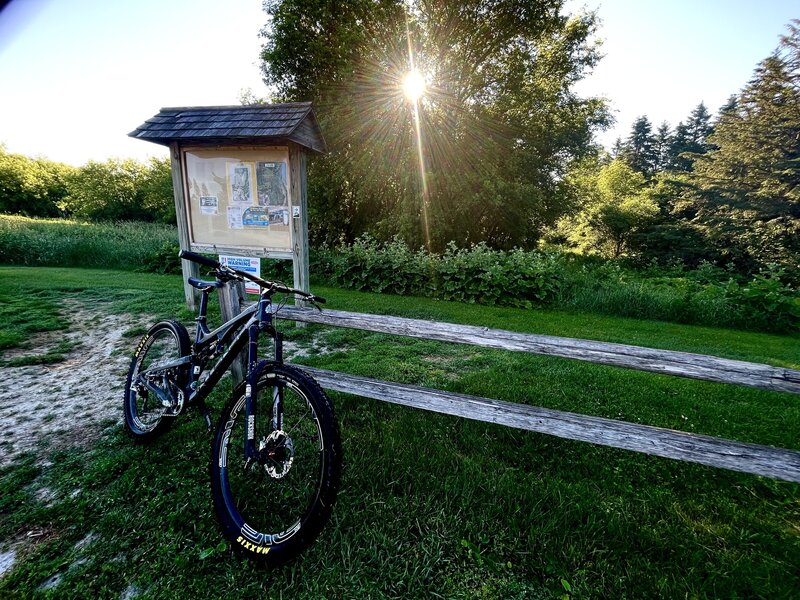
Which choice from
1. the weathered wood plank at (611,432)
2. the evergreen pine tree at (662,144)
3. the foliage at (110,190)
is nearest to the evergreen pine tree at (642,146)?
the evergreen pine tree at (662,144)

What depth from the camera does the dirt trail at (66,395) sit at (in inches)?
115

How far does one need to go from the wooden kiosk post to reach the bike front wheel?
371 cm

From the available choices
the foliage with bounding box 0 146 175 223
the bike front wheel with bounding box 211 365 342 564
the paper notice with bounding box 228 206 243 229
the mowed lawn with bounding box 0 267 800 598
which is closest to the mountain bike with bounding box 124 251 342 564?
the bike front wheel with bounding box 211 365 342 564

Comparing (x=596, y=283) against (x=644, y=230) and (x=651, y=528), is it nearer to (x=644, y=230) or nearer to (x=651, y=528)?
(x=651, y=528)

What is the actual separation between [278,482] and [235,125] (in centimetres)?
499

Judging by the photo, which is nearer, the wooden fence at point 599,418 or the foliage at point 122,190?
the wooden fence at point 599,418

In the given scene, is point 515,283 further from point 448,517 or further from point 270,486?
point 270,486

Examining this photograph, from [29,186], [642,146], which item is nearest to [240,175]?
[29,186]

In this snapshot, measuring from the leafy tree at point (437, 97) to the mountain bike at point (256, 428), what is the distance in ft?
35.3

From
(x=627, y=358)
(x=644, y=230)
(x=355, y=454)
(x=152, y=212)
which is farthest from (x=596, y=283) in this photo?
(x=152, y=212)

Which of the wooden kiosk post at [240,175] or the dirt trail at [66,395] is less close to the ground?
the wooden kiosk post at [240,175]

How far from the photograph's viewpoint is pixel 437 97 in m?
13.9

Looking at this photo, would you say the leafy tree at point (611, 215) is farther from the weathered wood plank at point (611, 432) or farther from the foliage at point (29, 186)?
the foliage at point (29, 186)

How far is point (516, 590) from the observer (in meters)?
1.82
